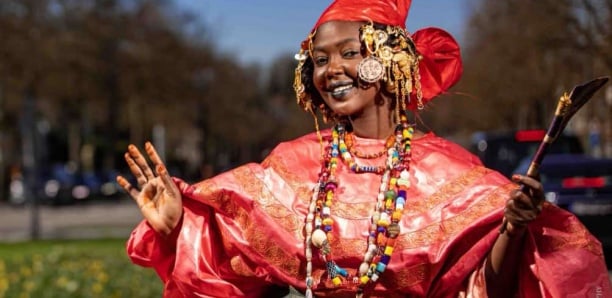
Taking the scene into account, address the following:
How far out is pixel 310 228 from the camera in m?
3.33

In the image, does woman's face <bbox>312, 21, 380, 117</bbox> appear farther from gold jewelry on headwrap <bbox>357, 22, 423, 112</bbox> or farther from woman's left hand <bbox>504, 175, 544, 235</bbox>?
woman's left hand <bbox>504, 175, 544, 235</bbox>

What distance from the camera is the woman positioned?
10.6ft

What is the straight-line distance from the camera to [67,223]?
75.4 ft

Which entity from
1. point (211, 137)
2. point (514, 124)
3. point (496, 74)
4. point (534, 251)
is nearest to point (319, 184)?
point (534, 251)

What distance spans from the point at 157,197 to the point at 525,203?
52.0 inches

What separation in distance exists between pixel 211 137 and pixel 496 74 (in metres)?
31.4

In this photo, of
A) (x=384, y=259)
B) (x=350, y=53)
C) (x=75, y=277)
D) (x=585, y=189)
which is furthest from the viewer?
(x=585, y=189)

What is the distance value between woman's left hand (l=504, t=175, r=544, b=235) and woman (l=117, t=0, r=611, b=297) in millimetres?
47

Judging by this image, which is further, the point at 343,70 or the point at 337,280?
the point at 343,70

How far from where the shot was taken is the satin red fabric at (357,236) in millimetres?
3225

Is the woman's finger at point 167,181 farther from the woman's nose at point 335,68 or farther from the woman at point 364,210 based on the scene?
the woman's nose at point 335,68

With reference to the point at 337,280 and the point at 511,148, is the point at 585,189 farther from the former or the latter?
the point at 337,280

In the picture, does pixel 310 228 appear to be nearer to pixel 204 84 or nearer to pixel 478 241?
pixel 478 241

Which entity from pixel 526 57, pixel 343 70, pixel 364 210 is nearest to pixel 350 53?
pixel 343 70
